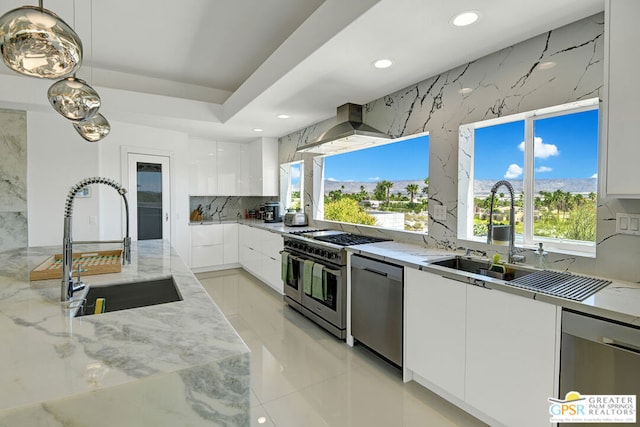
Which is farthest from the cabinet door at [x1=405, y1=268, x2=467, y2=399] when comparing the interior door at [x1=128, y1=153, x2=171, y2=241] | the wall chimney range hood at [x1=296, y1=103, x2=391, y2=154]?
the interior door at [x1=128, y1=153, x2=171, y2=241]

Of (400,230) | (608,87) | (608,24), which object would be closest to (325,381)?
(400,230)

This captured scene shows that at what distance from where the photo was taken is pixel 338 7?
1.99 metres

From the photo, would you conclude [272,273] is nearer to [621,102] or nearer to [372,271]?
[372,271]

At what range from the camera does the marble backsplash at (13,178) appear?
3.85 m

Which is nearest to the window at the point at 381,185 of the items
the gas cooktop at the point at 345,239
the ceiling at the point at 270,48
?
the gas cooktop at the point at 345,239

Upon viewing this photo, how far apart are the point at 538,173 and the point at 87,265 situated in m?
3.10

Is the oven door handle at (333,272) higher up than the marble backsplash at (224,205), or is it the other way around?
the marble backsplash at (224,205)

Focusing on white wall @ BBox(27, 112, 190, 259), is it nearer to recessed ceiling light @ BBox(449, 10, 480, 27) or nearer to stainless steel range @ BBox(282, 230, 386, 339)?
stainless steel range @ BBox(282, 230, 386, 339)

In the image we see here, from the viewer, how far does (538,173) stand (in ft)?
7.54

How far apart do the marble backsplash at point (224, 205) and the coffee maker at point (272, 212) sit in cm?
61

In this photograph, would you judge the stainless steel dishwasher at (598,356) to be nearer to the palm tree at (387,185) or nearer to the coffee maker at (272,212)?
the palm tree at (387,185)

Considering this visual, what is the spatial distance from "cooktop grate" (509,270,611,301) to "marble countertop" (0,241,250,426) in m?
1.51

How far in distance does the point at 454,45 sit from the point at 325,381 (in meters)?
Answer: 2.61

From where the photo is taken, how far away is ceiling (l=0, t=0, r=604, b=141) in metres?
1.90
